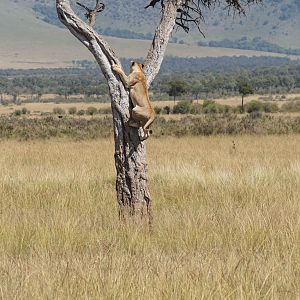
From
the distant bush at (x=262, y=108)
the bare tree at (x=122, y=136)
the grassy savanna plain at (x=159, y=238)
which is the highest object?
the bare tree at (x=122, y=136)

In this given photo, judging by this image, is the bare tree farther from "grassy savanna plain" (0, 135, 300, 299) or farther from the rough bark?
"grassy savanna plain" (0, 135, 300, 299)

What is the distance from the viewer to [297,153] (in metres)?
16.9

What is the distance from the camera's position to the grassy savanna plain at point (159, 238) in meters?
4.61

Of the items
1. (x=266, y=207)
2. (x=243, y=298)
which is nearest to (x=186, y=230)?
(x=266, y=207)

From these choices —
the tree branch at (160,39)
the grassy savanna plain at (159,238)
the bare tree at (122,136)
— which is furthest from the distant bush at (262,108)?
the bare tree at (122,136)

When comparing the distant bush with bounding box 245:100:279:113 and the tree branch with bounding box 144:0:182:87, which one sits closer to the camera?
the tree branch with bounding box 144:0:182:87

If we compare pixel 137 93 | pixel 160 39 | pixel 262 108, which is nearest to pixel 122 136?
pixel 137 93

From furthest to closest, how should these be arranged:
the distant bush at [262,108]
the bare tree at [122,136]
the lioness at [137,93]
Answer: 1. the distant bush at [262,108]
2. the bare tree at [122,136]
3. the lioness at [137,93]

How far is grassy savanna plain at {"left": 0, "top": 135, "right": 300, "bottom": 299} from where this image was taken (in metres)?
4.61

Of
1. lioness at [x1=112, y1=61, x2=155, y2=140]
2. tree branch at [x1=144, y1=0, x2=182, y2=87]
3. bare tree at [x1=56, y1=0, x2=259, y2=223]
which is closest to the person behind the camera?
lioness at [x1=112, y1=61, x2=155, y2=140]

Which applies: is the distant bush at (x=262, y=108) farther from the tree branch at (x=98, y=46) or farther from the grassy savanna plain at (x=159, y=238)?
the tree branch at (x=98, y=46)

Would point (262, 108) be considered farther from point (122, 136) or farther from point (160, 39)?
point (122, 136)

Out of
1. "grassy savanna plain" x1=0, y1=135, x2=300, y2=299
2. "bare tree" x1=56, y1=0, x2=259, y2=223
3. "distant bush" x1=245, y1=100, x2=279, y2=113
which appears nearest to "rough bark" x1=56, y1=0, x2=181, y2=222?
"bare tree" x1=56, y1=0, x2=259, y2=223

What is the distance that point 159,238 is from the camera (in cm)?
657
